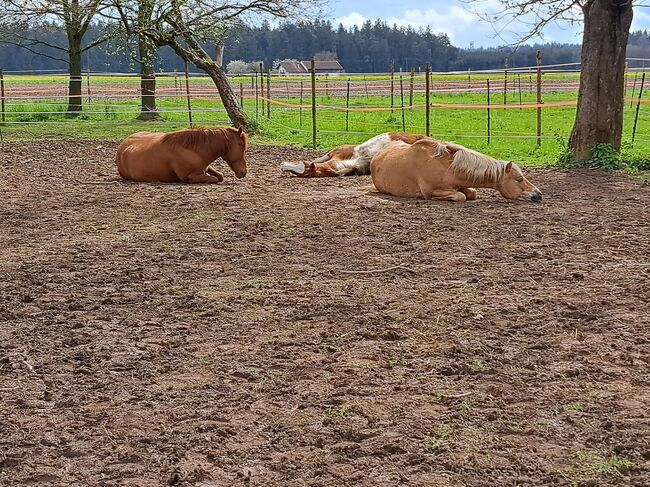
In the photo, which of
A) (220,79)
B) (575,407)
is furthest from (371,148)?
(575,407)

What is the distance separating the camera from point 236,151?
34.7 ft

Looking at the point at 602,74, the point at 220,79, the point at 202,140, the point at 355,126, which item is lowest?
the point at 202,140

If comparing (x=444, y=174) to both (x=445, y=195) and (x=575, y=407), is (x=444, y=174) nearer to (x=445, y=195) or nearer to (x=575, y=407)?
(x=445, y=195)

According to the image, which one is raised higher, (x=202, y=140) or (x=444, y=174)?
(x=202, y=140)

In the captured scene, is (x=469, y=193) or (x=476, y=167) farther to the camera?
(x=469, y=193)

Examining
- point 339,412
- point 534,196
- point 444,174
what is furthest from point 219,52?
point 339,412

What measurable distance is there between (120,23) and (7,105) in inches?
384

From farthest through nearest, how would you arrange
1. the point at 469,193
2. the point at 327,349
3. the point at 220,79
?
the point at 220,79, the point at 469,193, the point at 327,349

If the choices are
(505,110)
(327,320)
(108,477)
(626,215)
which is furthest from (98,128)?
(108,477)

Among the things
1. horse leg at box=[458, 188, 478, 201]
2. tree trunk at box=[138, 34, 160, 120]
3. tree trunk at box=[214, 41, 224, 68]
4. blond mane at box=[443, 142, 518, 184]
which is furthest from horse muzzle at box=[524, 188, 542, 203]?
tree trunk at box=[214, 41, 224, 68]

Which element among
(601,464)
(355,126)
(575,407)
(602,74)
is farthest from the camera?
(355,126)

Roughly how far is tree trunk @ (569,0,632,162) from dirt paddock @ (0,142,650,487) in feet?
13.5

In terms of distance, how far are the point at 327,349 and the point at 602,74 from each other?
352 inches

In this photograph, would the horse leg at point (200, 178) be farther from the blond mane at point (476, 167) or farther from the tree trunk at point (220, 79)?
the tree trunk at point (220, 79)
